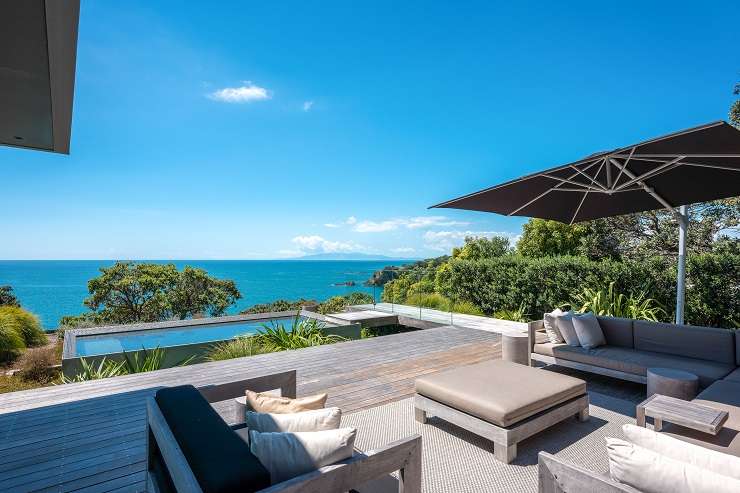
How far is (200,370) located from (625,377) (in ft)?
15.3

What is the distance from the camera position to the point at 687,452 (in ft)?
4.71

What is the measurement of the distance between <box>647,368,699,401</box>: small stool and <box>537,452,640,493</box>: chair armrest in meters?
2.47

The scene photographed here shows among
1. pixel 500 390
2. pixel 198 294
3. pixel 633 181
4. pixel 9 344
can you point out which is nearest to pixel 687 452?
pixel 500 390

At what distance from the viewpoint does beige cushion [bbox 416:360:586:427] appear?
2797 millimetres

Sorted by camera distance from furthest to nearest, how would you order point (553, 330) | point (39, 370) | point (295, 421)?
1. point (39, 370)
2. point (553, 330)
3. point (295, 421)

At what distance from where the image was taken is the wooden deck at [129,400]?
254cm

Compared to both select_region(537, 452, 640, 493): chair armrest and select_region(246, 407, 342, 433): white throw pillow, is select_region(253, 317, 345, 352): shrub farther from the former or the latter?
select_region(537, 452, 640, 493): chair armrest

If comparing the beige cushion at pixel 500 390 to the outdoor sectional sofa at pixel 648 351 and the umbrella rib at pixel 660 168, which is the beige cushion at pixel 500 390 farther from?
the umbrella rib at pixel 660 168

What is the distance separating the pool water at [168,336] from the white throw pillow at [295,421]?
5435mm

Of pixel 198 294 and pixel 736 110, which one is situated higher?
pixel 736 110

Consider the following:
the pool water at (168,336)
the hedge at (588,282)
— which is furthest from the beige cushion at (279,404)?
the hedge at (588,282)

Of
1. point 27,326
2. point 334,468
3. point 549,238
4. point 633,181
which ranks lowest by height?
point 27,326

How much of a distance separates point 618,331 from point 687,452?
12.1ft

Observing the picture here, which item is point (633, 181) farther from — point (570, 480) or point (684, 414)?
point (570, 480)
